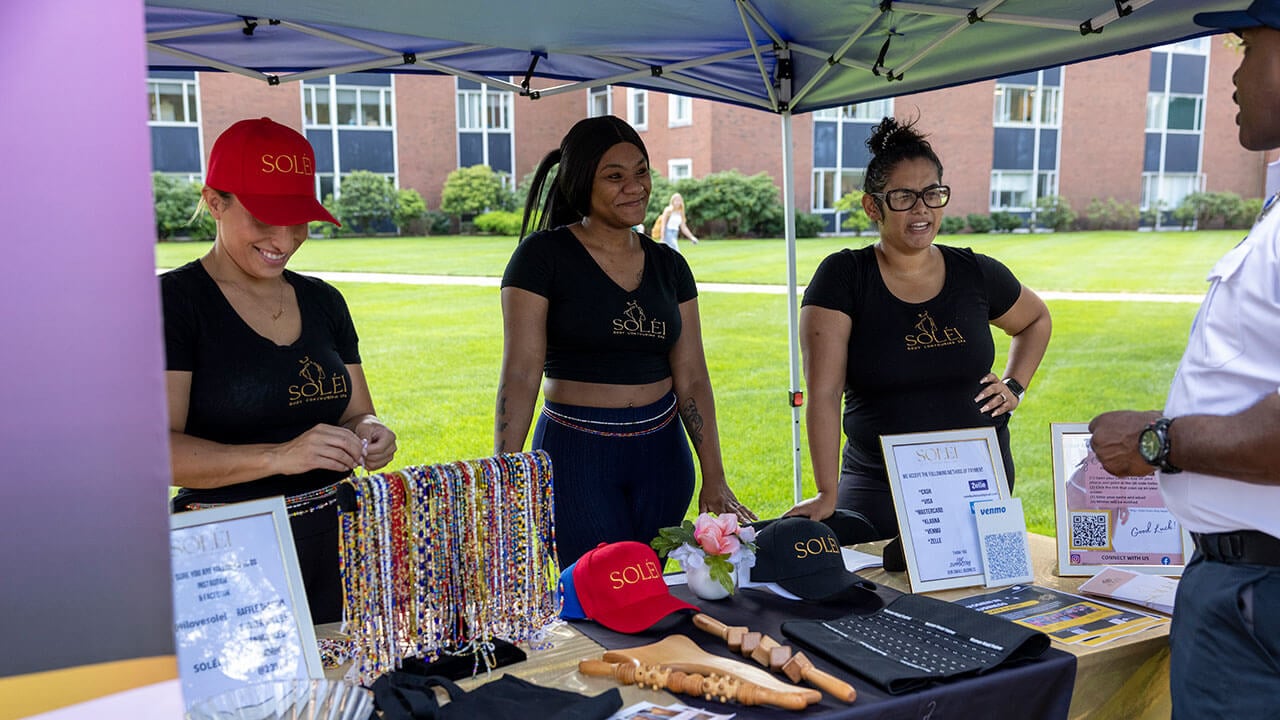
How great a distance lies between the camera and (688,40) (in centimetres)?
342

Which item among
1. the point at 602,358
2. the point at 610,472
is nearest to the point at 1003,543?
the point at 610,472

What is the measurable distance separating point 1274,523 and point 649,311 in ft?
5.02

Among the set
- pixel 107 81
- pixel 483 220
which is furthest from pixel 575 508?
pixel 483 220

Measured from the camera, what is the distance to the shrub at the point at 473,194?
23.2 metres

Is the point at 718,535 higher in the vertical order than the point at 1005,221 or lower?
lower

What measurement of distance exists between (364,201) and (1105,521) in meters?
21.7

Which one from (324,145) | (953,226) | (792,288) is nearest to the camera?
(792,288)

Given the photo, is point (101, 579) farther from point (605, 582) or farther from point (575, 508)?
point (575, 508)

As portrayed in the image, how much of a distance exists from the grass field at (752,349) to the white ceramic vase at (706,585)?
3554 mm

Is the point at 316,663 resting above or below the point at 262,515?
below

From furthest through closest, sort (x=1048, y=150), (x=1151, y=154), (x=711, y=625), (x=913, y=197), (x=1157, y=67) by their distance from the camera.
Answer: (x=1151, y=154) < (x=1048, y=150) < (x=1157, y=67) < (x=913, y=197) < (x=711, y=625)

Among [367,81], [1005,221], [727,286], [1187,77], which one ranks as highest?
[1187,77]

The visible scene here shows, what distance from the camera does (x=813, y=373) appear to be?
261cm

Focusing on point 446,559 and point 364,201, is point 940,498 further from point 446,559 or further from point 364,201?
point 364,201
